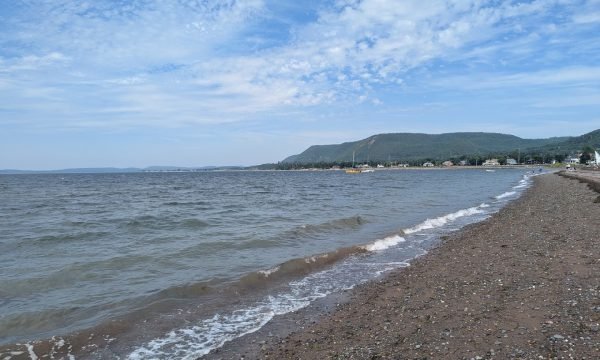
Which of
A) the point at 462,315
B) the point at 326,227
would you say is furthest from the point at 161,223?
the point at 462,315

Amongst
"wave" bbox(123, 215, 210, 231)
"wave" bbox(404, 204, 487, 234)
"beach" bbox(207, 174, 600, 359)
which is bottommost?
"wave" bbox(404, 204, 487, 234)

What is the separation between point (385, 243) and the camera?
16500mm

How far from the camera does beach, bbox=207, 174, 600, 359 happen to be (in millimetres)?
5996

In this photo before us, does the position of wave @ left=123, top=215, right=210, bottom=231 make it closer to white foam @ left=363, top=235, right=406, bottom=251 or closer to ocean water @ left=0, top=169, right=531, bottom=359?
ocean water @ left=0, top=169, right=531, bottom=359

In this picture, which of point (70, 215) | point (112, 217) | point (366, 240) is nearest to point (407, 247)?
point (366, 240)

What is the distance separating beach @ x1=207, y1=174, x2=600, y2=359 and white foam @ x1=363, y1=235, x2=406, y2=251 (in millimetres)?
3332

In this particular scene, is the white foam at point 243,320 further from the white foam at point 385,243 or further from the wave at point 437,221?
the wave at point 437,221

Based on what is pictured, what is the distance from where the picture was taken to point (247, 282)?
1133 cm

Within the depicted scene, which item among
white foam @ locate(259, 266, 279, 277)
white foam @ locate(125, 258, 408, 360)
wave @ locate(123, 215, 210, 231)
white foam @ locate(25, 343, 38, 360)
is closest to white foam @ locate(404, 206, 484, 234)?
white foam @ locate(125, 258, 408, 360)

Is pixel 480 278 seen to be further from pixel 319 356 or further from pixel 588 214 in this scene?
pixel 588 214

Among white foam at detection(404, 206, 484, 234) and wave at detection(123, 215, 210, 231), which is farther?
wave at detection(123, 215, 210, 231)

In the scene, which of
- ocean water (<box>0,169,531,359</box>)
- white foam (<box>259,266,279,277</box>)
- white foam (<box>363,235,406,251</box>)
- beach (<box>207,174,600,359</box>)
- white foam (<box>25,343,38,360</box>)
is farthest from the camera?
white foam (<box>363,235,406,251</box>)

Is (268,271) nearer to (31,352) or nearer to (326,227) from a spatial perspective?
(31,352)

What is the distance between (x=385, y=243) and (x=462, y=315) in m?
9.18
